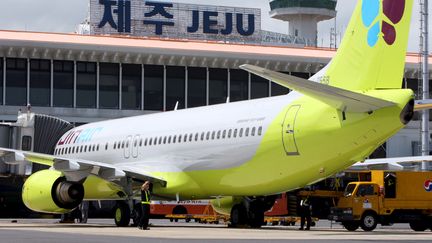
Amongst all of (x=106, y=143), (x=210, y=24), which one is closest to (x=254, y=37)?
(x=210, y=24)

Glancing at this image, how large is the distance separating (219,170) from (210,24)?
46402mm

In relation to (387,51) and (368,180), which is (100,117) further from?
(387,51)

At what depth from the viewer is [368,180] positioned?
3634cm

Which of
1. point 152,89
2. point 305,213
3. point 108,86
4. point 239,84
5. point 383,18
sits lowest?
point 305,213

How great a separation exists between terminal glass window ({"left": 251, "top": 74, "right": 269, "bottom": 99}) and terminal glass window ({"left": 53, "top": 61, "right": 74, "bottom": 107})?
1293 cm

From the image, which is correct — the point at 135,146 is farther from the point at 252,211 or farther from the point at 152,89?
the point at 152,89

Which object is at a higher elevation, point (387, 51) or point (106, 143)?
point (387, 51)

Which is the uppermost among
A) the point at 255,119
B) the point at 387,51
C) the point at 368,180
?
the point at 387,51

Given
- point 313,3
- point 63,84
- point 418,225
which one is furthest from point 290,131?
point 313,3

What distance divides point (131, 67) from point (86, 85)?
336 cm

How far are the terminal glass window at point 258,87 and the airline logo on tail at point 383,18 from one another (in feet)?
137

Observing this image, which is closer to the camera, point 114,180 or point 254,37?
point 114,180

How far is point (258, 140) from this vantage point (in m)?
30.4

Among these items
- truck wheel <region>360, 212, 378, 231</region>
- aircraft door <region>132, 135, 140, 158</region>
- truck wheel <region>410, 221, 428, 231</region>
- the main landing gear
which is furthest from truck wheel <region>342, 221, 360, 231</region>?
aircraft door <region>132, 135, 140, 158</region>
